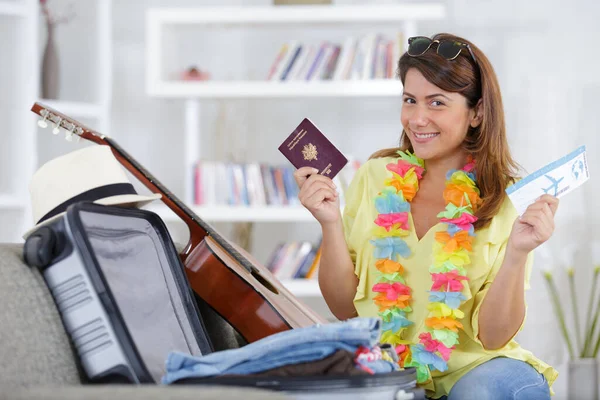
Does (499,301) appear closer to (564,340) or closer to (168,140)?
(564,340)

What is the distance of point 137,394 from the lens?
983 mm

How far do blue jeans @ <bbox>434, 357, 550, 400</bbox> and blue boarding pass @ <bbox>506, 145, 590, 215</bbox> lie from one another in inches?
15.7

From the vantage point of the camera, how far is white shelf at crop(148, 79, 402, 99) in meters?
4.04

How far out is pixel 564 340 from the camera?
4.38m

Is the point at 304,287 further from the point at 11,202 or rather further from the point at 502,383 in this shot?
the point at 502,383

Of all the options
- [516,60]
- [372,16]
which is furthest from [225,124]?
[516,60]

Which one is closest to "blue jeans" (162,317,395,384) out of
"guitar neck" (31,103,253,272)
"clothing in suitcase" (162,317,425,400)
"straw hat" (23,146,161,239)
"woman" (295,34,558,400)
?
"clothing in suitcase" (162,317,425,400)

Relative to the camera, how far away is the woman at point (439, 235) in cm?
199

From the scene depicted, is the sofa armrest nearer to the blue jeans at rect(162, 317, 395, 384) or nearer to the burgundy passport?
the blue jeans at rect(162, 317, 395, 384)

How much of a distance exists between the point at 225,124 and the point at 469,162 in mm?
2492

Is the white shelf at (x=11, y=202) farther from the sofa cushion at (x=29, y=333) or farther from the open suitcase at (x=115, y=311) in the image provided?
the sofa cushion at (x=29, y=333)

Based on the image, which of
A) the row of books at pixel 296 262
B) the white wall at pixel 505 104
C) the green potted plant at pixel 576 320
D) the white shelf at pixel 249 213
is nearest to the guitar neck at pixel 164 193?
the white shelf at pixel 249 213

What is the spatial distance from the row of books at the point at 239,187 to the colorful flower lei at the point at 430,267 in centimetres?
189

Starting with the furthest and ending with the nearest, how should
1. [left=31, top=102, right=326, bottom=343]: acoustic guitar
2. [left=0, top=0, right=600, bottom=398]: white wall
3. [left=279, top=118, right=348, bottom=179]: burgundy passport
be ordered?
[left=0, top=0, right=600, bottom=398]: white wall
[left=279, top=118, right=348, bottom=179]: burgundy passport
[left=31, top=102, right=326, bottom=343]: acoustic guitar
